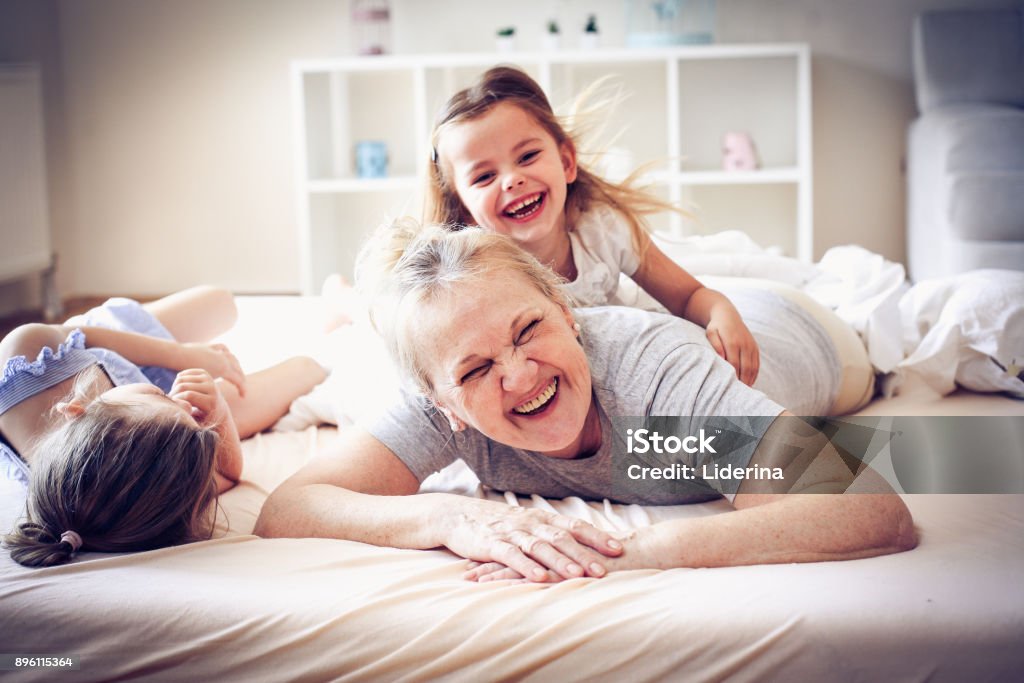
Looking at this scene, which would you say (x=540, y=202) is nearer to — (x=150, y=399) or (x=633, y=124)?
(x=150, y=399)

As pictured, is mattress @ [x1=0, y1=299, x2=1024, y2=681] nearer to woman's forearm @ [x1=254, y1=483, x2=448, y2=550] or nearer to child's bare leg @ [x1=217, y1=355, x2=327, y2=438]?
woman's forearm @ [x1=254, y1=483, x2=448, y2=550]

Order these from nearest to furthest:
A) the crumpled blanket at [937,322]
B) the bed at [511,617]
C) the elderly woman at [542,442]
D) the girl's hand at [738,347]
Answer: the bed at [511,617] → the elderly woman at [542,442] → the girl's hand at [738,347] → the crumpled blanket at [937,322]

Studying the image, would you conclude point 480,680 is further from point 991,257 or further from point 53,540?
point 991,257

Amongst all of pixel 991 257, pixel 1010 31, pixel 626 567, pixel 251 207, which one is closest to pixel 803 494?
pixel 626 567

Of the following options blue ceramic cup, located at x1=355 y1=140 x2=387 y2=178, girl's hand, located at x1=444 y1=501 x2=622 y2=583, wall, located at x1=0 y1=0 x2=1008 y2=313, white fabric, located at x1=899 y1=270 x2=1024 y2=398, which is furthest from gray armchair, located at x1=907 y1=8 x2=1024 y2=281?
girl's hand, located at x1=444 y1=501 x2=622 y2=583

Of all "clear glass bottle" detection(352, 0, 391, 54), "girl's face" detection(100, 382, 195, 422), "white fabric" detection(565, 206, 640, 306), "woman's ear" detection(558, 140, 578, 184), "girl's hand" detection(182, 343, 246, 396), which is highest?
"clear glass bottle" detection(352, 0, 391, 54)

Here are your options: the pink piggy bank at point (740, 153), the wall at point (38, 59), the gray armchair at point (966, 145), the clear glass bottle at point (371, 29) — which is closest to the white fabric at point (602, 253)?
the gray armchair at point (966, 145)

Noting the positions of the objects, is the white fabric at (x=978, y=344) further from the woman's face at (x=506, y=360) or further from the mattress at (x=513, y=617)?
Result: the woman's face at (x=506, y=360)

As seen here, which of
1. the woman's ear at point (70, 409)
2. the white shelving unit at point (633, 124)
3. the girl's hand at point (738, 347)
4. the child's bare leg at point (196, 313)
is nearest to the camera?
the woman's ear at point (70, 409)

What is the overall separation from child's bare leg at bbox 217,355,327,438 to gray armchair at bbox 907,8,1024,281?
Result: 5.20 ft

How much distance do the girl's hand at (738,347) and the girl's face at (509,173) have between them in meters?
0.24

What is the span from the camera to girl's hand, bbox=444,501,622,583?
0.88 m

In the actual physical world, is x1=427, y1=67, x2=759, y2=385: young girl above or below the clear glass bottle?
below

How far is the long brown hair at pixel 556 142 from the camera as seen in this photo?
4.34ft
